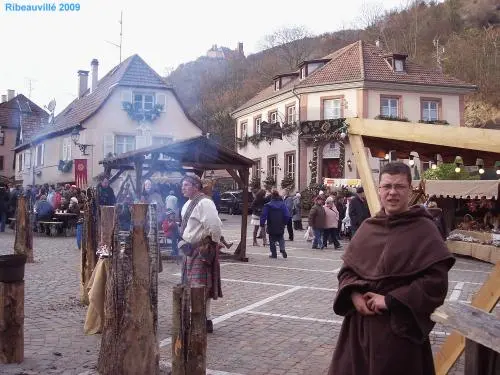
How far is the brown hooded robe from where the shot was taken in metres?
2.82

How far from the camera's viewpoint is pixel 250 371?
502cm

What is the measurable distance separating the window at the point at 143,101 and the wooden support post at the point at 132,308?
2863cm

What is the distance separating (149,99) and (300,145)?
9700 millimetres

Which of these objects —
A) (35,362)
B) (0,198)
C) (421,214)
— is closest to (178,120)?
(0,198)

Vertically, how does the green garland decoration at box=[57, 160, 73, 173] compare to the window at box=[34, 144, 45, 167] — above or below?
below

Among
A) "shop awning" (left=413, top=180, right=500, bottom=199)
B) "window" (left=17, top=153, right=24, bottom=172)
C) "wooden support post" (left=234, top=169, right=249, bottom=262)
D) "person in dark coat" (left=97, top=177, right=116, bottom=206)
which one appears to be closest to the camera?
"wooden support post" (left=234, top=169, right=249, bottom=262)

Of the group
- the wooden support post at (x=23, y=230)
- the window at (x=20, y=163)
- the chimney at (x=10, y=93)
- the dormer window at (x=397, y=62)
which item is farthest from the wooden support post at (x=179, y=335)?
the chimney at (x=10, y=93)

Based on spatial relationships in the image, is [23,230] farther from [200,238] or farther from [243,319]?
[200,238]

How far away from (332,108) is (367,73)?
289cm

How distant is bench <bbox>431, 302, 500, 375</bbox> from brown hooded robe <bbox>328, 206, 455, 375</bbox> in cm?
12

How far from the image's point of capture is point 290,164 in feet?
115

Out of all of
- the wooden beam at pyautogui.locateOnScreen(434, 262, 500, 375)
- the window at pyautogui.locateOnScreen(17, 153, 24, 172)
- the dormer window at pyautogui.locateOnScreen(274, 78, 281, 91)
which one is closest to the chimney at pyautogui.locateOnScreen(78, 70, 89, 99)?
the window at pyautogui.locateOnScreen(17, 153, 24, 172)

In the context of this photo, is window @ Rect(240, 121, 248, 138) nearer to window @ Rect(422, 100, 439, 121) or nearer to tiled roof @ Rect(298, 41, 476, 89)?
tiled roof @ Rect(298, 41, 476, 89)

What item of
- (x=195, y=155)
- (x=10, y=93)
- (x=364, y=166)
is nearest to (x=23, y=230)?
(x=195, y=155)
